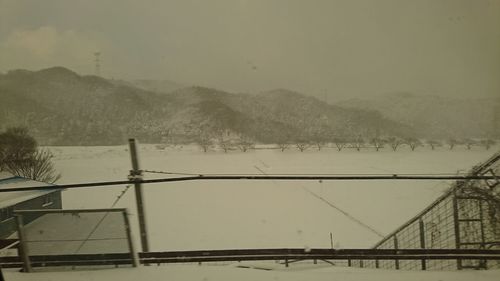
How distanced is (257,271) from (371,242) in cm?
126

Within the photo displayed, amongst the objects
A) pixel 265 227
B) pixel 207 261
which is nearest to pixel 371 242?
pixel 265 227

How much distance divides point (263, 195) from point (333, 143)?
830mm

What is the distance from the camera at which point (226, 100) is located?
9.96 ft

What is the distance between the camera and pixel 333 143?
9.70 ft

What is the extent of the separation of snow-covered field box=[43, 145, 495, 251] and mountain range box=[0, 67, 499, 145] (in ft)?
0.55

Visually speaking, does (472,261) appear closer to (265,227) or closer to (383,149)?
(383,149)

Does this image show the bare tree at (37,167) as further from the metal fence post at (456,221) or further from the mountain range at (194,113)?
the metal fence post at (456,221)

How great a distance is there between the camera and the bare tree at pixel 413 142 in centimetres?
298

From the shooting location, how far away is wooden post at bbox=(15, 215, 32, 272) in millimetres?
2109

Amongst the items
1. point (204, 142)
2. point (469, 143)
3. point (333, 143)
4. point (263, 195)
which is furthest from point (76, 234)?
point (469, 143)

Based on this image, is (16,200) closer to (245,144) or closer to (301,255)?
(245,144)

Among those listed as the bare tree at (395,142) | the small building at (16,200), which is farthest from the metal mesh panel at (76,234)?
the bare tree at (395,142)

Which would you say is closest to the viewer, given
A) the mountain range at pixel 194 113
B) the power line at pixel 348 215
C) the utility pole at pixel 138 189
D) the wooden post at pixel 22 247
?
the wooden post at pixel 22 247

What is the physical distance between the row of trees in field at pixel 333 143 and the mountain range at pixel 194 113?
0.12ft
